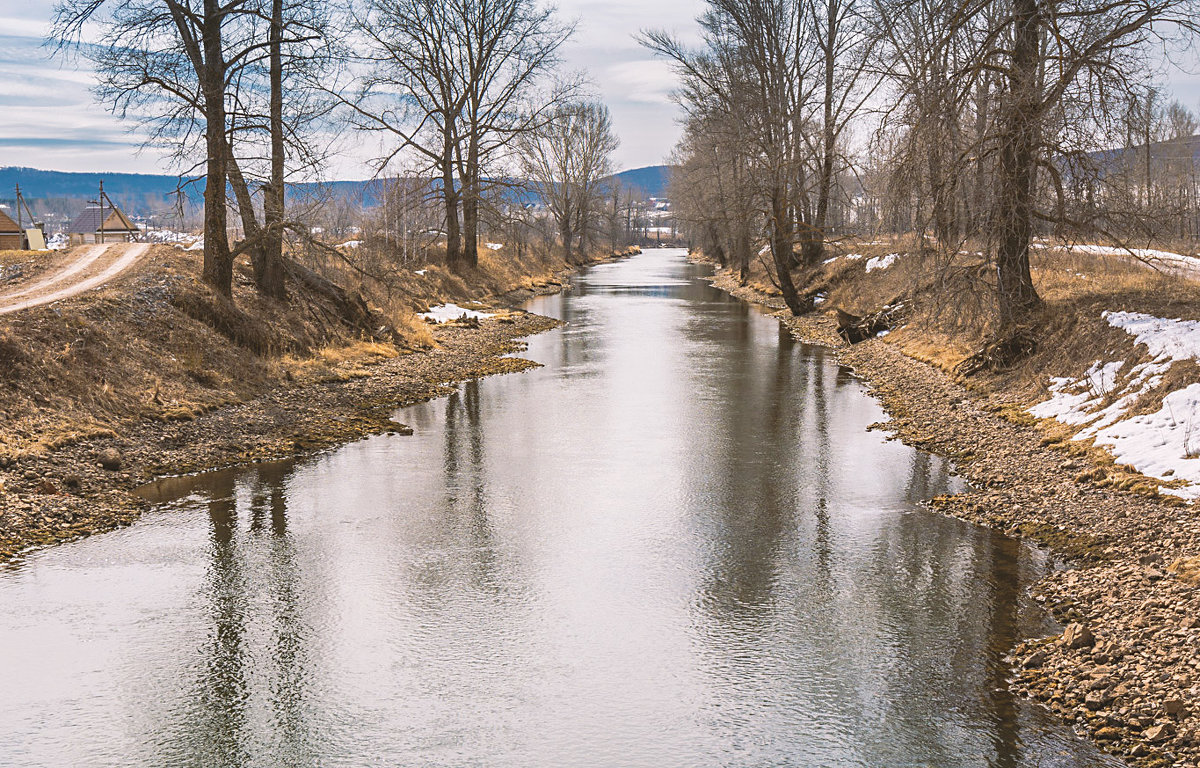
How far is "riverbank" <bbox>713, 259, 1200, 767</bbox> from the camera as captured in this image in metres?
6.06

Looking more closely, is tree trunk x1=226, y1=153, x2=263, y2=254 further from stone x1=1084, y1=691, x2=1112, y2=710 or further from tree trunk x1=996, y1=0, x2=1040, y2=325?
stone x1=1084, y1=691, x2=1112, y2=710

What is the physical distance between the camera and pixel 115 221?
232ft

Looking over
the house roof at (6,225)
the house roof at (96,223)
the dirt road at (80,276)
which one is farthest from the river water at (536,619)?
the house roof at (96,223)

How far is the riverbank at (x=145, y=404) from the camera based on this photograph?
1055cm

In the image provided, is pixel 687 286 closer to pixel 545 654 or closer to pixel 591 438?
pixel 591 438

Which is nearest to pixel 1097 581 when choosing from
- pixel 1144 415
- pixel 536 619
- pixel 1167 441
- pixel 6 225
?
pixel 1167 441

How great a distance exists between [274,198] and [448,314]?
10.8m

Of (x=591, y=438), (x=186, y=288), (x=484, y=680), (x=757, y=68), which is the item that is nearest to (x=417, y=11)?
(x=757, y=68)

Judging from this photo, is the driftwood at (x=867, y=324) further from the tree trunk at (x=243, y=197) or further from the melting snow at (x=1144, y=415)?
the tree trunk at (x=243, y=197)

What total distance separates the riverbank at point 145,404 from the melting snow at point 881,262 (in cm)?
1537

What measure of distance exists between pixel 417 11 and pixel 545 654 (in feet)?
106

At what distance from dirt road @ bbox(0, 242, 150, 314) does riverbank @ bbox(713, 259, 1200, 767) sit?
14.2m

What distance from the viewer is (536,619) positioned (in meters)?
7.93

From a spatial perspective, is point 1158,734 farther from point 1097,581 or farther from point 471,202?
point 471,202
